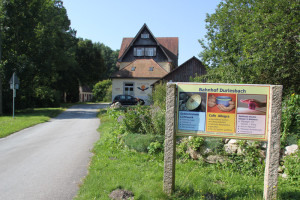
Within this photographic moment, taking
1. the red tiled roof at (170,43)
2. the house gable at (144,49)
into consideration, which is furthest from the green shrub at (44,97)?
the red tiled roof at (170,43)

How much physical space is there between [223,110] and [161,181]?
186cm

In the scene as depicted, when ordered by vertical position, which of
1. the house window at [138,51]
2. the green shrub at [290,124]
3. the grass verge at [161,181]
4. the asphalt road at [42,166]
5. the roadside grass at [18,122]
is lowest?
the asphalt road at [42,166]

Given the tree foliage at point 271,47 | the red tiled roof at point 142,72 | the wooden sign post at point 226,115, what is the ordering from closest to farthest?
the wooden sign post at point 226,115 < the tree foliage at point 271,47 < the red tiled roof at point 142,72

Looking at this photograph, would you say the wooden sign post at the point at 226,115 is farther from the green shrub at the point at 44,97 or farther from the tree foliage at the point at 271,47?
the green shrub at the point at 44,97

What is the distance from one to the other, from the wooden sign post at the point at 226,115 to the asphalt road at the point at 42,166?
2.23 meters

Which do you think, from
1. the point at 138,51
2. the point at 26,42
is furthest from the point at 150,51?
the point at 26,42

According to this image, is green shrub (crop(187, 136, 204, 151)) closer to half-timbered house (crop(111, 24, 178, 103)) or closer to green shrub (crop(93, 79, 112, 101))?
half-timbered house (crop(111, 24, 178, 103))

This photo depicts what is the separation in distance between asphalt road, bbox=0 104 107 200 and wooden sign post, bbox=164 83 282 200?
87.8 inches

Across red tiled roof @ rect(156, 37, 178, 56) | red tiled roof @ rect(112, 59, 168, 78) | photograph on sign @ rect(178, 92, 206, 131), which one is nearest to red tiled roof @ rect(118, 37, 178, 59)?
red tiled roof @ rect(156, 37, 178, 56)

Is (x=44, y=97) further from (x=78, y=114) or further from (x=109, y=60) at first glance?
(x=109, y=60)

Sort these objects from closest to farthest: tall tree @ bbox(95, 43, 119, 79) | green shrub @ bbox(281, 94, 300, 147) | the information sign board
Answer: the information sign board
green shrub @ bbox(281, 94, 300, 147)
tall tree @ bbox(95, 43, 119, 79)

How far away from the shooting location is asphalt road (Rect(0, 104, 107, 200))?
501 centimetres

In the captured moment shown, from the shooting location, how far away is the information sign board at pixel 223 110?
4.59 meters

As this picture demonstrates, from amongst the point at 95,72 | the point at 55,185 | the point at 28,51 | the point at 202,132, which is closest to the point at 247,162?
the point at 202,132
